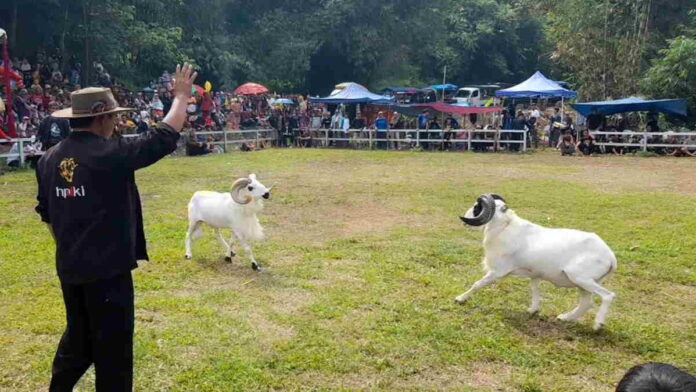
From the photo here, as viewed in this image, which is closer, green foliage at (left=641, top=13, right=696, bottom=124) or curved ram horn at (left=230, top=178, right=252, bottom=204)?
curved ram horn at (left=230, top=178, right=252, bottom=204)

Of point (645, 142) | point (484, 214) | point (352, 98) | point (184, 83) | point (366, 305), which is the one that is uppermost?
point (352, 98)

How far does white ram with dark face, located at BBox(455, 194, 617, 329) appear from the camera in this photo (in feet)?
19.3

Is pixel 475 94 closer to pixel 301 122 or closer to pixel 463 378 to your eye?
pixel 301 122

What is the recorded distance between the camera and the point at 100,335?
143 inches

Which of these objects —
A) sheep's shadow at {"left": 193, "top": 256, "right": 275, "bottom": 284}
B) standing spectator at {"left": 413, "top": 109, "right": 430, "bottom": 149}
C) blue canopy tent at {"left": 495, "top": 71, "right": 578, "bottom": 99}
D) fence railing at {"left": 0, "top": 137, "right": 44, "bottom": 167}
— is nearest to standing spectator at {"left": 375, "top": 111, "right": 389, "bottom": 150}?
standing spectator at {"left": 413, "top": 109, "right": 430, "bottom": 149}

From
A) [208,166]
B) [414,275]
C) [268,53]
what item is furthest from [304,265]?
[268,53]

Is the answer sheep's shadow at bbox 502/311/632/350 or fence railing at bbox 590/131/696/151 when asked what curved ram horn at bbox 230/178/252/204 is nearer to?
sheep's shadow at bbox 502/311/632/350

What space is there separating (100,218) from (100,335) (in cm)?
65

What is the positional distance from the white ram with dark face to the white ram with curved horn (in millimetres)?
2740

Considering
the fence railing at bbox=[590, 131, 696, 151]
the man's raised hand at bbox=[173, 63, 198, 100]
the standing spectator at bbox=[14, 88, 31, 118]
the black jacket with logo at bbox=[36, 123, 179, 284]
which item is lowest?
the fence railing at bbox=[590, 131, 696, 151]

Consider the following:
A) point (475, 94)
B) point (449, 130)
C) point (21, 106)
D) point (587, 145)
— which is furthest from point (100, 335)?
point (475, 94)

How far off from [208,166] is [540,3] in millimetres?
26217

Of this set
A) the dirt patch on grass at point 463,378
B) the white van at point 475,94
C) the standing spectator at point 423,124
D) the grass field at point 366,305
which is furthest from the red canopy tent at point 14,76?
the white van at point 475,94

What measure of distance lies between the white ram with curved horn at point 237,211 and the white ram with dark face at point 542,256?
8.99ft
